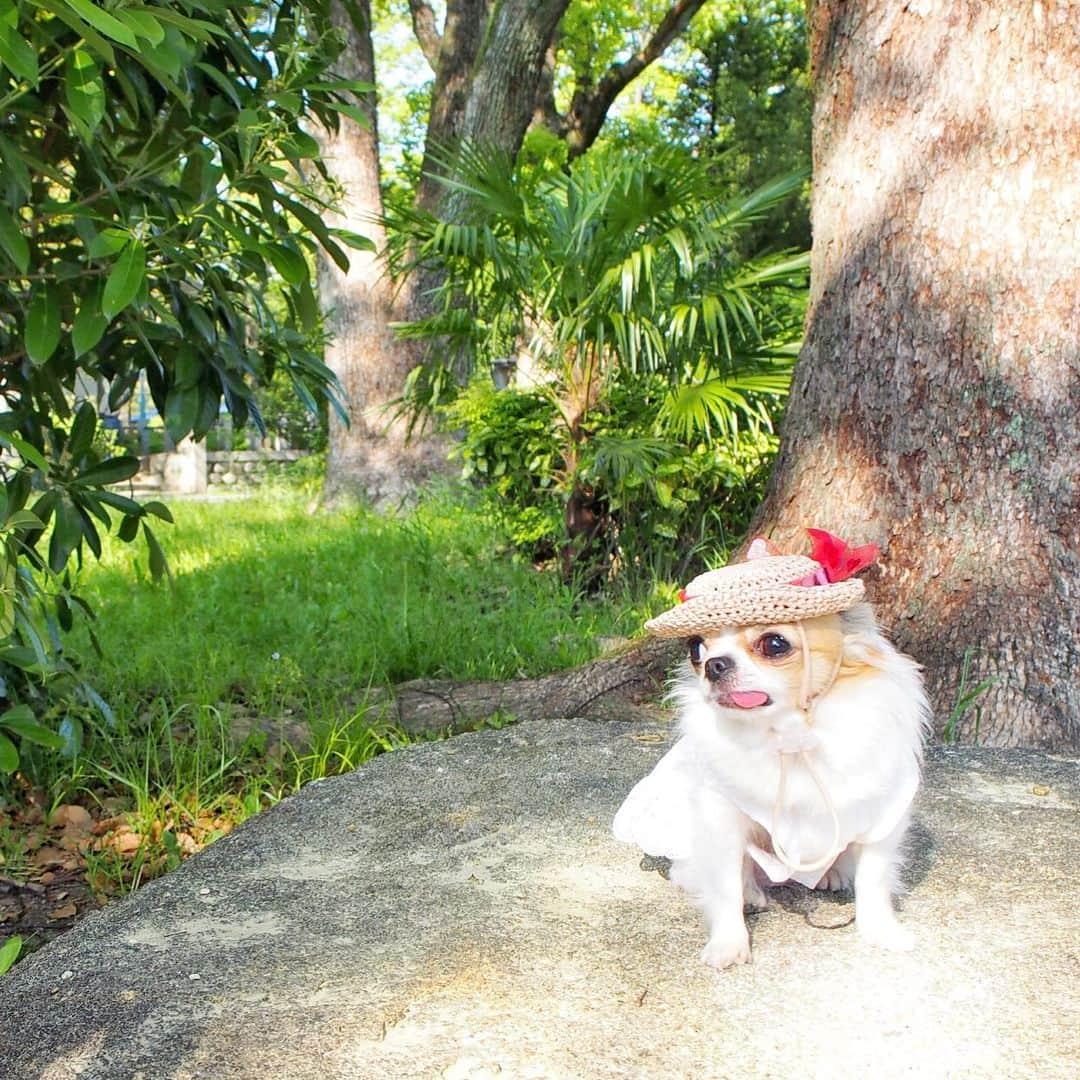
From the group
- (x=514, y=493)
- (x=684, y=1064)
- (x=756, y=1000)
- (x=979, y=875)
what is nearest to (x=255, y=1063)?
(x=684, y=1064)

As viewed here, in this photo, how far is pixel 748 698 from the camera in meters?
2.10

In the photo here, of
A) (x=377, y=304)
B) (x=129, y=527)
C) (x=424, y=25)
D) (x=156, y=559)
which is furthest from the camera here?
(x=424, y=25)

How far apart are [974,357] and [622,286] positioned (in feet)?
7.55

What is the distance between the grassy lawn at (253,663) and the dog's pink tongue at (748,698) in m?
1.82

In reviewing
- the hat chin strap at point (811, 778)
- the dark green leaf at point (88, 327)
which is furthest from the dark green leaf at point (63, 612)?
the hat chin strap at point (811, 778)

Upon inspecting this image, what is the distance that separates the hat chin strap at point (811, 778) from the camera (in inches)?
84.4

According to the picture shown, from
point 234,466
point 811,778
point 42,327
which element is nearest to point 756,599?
point 811,778

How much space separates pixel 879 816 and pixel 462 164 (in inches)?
193

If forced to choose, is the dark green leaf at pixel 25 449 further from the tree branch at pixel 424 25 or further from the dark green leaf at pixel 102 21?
the tree branch at pixel 424 25

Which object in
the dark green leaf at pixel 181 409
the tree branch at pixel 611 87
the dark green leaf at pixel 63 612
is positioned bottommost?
the dark green leaf at pixel 63 612

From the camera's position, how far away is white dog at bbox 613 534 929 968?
2133mm

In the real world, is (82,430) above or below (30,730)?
above

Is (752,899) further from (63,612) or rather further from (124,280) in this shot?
(63,612)

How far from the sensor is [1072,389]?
3.72 meters
